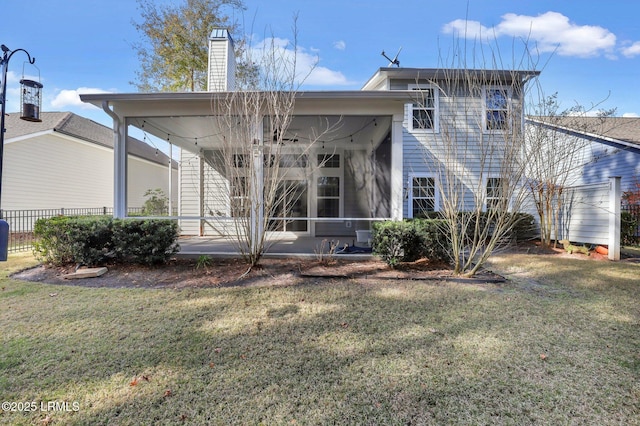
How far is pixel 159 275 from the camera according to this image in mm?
5137

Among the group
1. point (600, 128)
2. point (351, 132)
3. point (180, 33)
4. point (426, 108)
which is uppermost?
point (180, 33)

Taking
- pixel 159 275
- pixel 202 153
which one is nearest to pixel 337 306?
pixel 159 275

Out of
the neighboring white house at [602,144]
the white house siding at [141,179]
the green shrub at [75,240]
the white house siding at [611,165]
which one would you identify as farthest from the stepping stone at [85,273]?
the white house siding at [611,165]

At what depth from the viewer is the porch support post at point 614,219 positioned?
22.5 ft

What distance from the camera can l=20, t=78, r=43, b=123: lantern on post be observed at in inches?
182

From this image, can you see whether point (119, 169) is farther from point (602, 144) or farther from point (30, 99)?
point (602, 144)

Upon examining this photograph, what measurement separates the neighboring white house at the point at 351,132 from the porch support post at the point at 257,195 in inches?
4.1

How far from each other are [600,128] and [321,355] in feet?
48.3

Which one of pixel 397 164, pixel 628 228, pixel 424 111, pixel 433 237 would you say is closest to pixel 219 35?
pixel 397 164

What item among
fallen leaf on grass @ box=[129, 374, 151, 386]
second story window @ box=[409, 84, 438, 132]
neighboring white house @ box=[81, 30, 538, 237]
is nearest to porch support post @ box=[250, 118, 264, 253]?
neighboring white house @ box=[81, 30, 538, 237]

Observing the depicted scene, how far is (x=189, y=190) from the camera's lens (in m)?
10.8

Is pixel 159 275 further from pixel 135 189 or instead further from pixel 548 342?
pixel 135 189

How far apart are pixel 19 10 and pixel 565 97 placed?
1568cm

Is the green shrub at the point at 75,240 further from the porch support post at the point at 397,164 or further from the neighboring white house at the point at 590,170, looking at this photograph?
the neighboring white house at the point at 590,170
